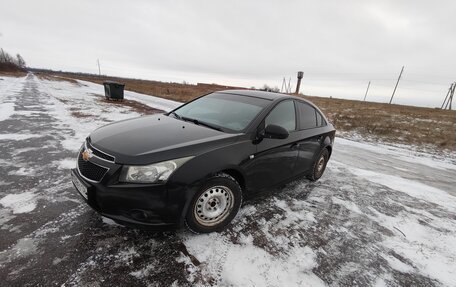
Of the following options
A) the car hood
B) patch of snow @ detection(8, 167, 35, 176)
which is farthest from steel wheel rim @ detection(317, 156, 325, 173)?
patch of snow @ detection(8, 167, 35, 176)

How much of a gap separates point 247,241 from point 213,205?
0.55 m

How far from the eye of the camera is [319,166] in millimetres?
4660

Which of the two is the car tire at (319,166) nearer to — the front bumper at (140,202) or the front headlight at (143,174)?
the front bumper at (140,202)

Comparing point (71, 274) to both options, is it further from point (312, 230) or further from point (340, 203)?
point (340, 203)

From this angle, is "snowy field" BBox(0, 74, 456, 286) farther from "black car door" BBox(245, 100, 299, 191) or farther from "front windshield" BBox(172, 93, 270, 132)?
"front windshield" BBox(172, 93, 270, 132)

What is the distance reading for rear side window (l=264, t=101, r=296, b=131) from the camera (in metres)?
3.37

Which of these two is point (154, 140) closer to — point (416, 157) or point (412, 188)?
point (412, 188)

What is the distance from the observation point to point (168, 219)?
2.34 meters

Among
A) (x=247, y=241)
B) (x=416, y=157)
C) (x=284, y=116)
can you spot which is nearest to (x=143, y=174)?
(x=247, y=241)

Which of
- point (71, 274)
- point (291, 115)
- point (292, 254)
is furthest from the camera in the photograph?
point (291, 115)

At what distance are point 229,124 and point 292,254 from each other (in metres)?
1.71

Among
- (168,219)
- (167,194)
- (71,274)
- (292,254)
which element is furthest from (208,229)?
(71,274)

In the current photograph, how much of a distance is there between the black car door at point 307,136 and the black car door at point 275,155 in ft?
0.50

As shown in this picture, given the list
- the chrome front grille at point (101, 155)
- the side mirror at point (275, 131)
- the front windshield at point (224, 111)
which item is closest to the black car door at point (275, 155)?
the side mirror at point (275, 131)
